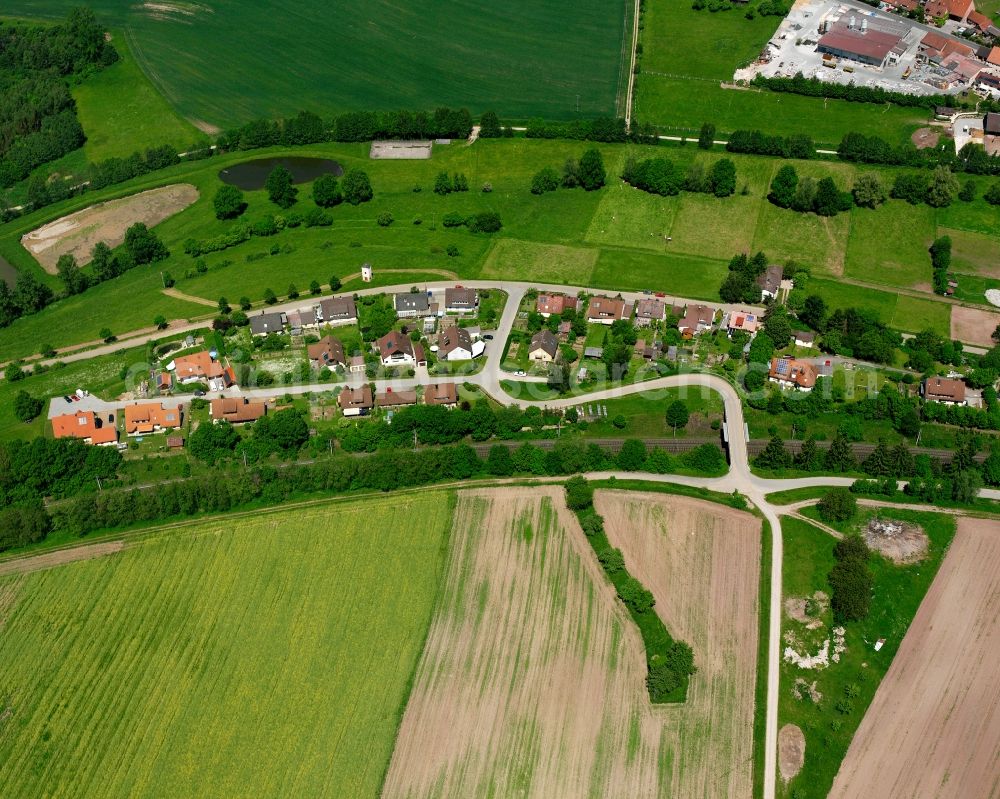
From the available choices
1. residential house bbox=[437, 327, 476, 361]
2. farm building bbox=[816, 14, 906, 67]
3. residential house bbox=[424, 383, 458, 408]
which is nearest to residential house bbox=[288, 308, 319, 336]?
residential house bbox=[437, 327, 476, 361]

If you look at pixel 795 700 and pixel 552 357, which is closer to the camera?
pixel 795 700

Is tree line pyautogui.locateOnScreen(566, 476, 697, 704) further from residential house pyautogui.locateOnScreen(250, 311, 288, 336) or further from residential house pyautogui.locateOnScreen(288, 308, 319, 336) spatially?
residential house pyautogui.locateOnScreen(250, 311, 288, 336)

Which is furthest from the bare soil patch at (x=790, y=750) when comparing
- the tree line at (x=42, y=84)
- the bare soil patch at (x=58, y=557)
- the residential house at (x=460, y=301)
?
the tree line at (x=42, y=84)

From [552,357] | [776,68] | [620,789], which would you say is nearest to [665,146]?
[776,68]

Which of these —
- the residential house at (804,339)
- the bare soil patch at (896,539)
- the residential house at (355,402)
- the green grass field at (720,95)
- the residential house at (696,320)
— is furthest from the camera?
the green grass field at (720,95)

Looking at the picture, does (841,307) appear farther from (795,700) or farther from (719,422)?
(795,700)

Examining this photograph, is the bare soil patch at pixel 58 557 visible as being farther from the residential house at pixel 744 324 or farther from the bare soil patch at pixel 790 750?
the residential house at pixel 744 324

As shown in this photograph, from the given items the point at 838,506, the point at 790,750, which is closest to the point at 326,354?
the point at 838,506
